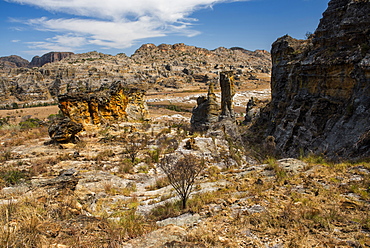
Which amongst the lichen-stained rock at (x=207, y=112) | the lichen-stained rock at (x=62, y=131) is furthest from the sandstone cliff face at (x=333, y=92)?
the lichen-stained rock at (x=62, y=131)

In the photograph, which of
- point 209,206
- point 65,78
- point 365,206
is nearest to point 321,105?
point 365,206


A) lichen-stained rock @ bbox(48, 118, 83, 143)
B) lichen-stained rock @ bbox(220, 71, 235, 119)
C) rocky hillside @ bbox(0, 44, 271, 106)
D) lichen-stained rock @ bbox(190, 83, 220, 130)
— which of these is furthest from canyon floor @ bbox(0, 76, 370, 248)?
rocky hillside @ bbox(0, 44, 271, 106)

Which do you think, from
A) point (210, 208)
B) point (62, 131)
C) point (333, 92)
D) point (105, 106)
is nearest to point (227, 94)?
point (333, 92)

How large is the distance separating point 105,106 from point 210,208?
16879 mm

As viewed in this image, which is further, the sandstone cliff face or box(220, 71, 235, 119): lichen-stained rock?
box(220, 71, 235, 119): lichen-stained rock

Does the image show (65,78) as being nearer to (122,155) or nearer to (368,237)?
(122,155)

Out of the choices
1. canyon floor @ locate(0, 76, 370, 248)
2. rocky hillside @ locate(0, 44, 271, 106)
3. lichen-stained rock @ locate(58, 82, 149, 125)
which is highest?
rocky hillside @ locate(0, 44, 271, 106)

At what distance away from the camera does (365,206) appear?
3.92 meters

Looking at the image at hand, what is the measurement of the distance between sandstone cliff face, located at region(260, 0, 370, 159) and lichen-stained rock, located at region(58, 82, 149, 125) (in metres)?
14.6

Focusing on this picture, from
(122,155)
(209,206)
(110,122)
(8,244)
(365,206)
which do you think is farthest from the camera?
(110,122)

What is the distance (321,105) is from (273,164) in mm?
9949

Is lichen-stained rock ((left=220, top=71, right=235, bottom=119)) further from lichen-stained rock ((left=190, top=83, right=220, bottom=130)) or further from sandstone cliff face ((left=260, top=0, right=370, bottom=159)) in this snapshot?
sandstone cliff face ((left=260, top=0, right=370, bottom=159))

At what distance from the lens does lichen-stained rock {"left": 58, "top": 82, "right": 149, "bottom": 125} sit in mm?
16578

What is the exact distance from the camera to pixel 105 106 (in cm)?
1923
